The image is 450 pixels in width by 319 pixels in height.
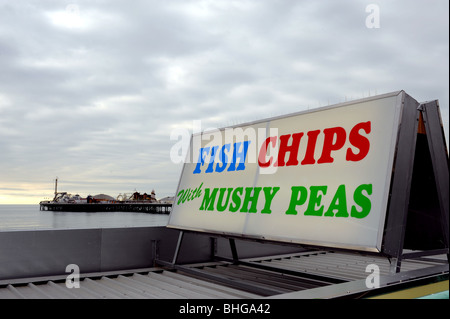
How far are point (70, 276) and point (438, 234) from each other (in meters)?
4.71

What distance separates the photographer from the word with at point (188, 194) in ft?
20.9

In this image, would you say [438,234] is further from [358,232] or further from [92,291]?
[92,291]

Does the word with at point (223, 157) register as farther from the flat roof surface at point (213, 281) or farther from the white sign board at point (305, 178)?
the flat roof surface at point (213, 281)

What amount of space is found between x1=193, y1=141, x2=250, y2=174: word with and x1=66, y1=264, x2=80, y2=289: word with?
92.3 inches

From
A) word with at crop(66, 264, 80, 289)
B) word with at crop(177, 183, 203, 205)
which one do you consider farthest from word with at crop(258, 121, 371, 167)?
word with at crop(66, 264, 80, 289)

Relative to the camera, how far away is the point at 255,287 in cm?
449

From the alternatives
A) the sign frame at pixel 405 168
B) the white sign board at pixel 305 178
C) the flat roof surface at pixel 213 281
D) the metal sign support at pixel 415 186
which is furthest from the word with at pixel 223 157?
the metal sign support at pixel 415 186

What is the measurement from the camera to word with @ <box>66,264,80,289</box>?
4948 millimetres

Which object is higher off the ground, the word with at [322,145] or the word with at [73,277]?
the word with at [322,145]

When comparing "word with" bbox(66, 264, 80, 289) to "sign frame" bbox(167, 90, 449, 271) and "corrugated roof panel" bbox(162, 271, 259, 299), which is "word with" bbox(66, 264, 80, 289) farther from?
"sign frame" bbox(167, 90, 449, 271)

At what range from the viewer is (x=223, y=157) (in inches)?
239

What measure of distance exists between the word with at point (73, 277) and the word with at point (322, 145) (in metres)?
2.82
